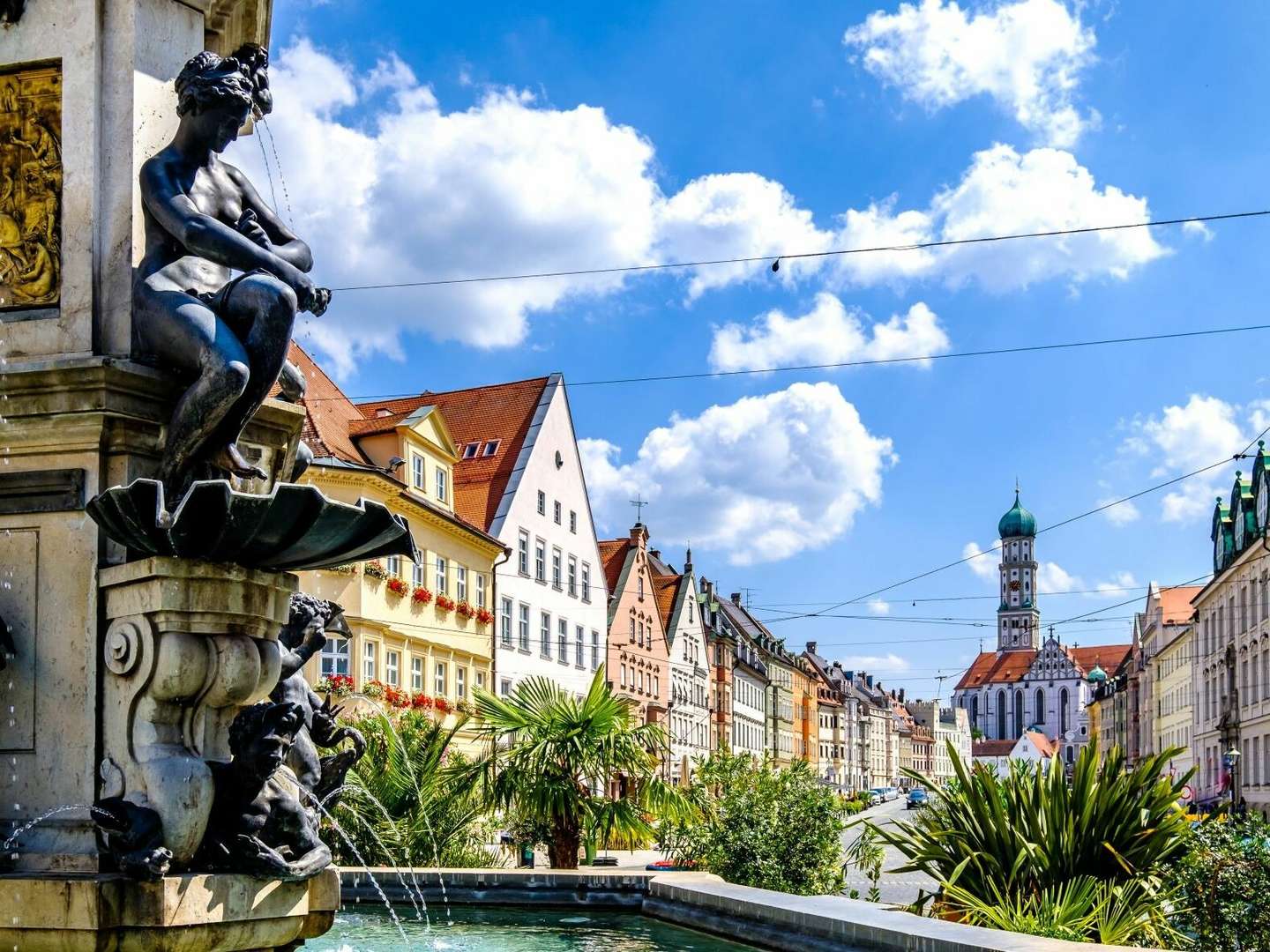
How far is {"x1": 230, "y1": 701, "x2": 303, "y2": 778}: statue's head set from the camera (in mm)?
5410

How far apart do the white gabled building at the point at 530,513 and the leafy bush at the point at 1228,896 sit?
36144 millimetres

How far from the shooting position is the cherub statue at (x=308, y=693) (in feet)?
21.5

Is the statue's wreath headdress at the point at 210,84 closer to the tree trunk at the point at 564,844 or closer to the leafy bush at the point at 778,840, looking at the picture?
the leafy bush at the point at 778,840

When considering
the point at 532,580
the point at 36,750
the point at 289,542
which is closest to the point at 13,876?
the point at 36,750

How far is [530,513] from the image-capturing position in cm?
4878

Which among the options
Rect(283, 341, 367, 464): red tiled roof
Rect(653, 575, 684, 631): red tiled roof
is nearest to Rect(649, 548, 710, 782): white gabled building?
Rect(653, 575, 684, 631): red tiled roof

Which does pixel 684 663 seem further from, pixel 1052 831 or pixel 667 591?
pixel 1052 831

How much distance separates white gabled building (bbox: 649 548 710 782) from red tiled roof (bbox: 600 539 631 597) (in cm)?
406

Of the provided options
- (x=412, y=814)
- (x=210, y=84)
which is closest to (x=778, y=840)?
(x=412, y=814)

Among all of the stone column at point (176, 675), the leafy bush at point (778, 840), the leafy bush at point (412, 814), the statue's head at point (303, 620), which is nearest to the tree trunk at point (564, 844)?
the leafy bush at point (412, 814)

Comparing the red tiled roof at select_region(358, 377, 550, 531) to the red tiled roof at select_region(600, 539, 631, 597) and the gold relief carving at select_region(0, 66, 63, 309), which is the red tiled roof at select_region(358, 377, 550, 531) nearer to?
the red tiled roof at select_region(600, 539, 631, 597)

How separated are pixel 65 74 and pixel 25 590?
212 cm

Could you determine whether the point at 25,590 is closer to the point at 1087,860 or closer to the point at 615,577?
the point at 1087,860

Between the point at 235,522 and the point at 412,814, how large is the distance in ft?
39.8
